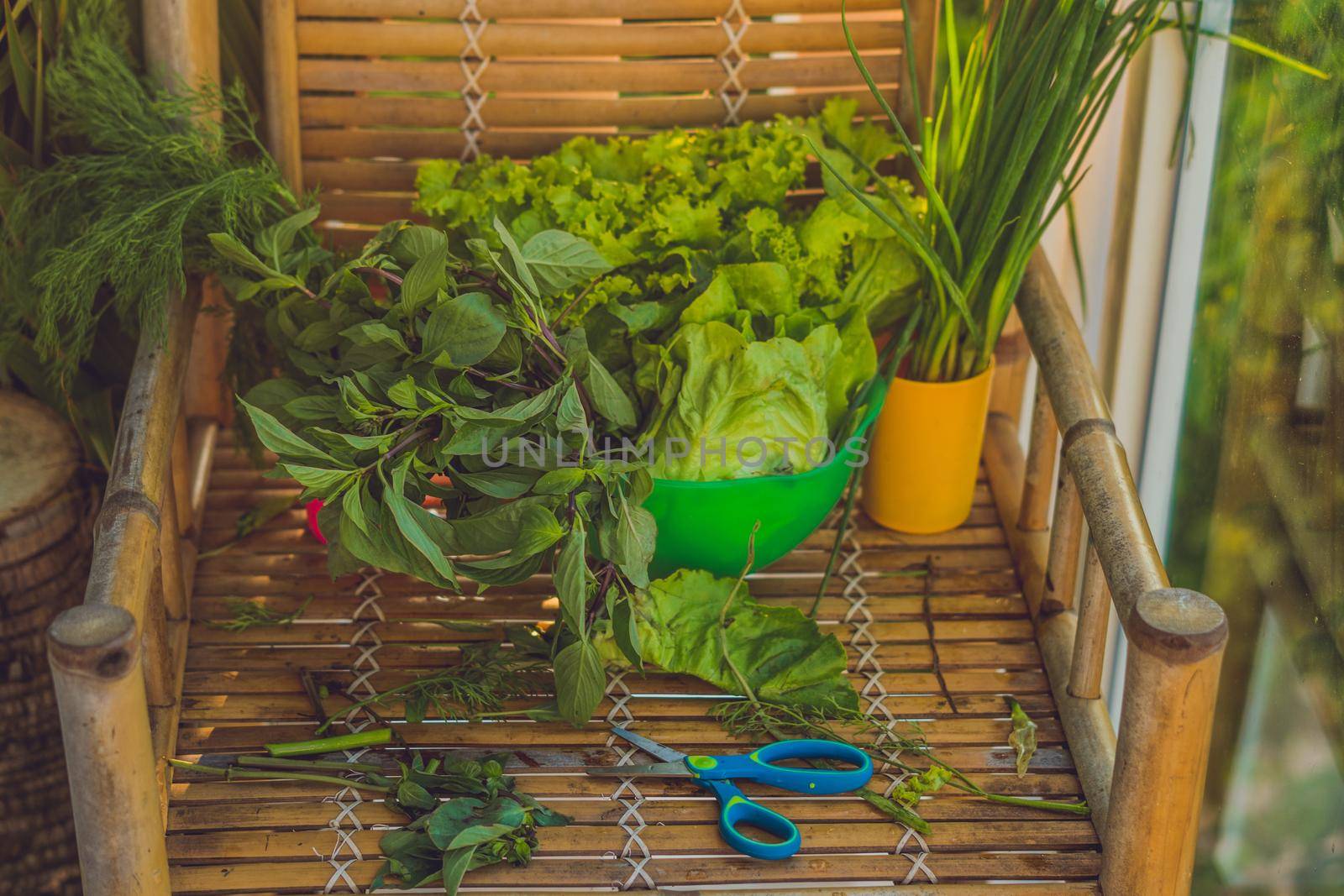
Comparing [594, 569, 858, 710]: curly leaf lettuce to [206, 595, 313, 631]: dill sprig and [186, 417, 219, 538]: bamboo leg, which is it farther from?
[186, 417, 219, 538]: bamboo leg

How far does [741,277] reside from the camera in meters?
1.21

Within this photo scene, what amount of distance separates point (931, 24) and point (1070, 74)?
30 centimetres

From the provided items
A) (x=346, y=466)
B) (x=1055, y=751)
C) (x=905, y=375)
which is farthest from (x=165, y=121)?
(x=1055, y=751)

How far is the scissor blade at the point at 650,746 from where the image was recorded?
1094 millimetres

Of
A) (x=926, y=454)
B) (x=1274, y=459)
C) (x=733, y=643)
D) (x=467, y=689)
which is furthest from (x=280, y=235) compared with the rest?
(x=1274, y=459)

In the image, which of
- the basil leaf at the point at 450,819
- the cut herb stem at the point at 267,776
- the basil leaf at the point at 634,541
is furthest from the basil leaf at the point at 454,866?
the basil leaf at the point at 634,541

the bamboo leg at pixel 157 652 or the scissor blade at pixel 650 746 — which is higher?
the bamboo leg at pixel 157 652

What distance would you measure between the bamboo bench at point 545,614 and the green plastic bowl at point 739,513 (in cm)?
11

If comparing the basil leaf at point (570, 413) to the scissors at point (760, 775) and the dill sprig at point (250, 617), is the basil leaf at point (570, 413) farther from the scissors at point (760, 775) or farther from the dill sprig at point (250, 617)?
the dill sprig at point (250, 617)

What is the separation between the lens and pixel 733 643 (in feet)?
3.86

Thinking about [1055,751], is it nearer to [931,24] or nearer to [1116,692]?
[1116,692]

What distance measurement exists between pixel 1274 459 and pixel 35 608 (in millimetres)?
1151

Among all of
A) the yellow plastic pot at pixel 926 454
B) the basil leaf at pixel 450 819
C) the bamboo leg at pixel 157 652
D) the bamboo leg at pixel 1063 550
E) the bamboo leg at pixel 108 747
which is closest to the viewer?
the bamboo leg at pixel 108 747

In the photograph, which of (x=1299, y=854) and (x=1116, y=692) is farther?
(x=1116, y=692)
